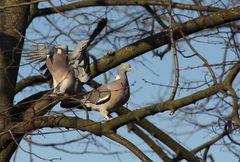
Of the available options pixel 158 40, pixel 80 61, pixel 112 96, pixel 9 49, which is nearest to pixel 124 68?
pixel 112 96

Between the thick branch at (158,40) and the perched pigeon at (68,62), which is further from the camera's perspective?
the thick branch at (158,40)

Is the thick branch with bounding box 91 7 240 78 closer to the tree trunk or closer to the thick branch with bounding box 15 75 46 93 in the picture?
the tree trunk

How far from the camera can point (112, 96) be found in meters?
4.59

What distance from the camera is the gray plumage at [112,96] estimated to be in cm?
457

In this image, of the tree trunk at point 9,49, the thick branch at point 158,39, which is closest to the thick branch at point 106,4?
the tree trunk at point 9,49

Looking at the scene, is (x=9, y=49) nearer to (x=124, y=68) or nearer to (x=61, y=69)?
(x=61, y=69)

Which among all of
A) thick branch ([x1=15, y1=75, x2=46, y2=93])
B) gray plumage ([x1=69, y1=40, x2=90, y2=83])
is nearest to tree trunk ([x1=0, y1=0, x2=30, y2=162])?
thick branch ([x1=15, y1=75, x2=46, y2=93])

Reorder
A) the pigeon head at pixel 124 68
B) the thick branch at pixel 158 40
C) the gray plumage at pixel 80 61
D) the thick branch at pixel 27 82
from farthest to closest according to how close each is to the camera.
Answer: the thick branch at pixel 27 82
the pigeon head at pixel 124 68
the thick branch at pixel 158 40
the gray plumage at pixel 80 61

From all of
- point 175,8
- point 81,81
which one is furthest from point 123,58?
point 175,8

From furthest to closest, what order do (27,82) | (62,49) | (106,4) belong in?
(27,82), (106,4), (62,49)

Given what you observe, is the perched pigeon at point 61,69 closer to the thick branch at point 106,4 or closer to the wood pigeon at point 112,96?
the wood pigeon at point 112,96

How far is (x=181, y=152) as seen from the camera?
184 inches

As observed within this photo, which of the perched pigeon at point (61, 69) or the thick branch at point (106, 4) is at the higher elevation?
the thick branch at point (106, 4)

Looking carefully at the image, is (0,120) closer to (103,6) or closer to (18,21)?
(18,21)
